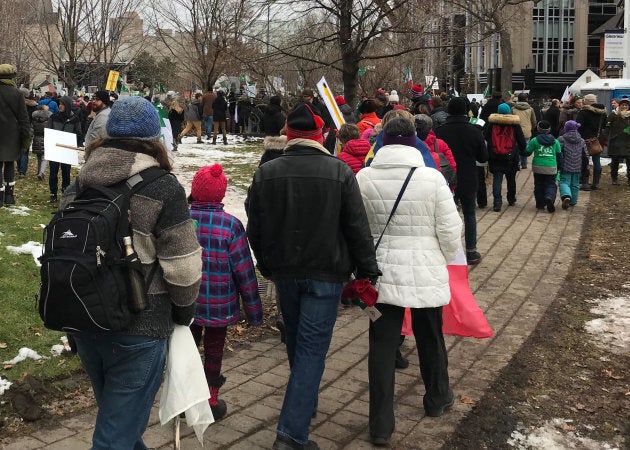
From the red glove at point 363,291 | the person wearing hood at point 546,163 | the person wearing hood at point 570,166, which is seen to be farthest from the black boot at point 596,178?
the red glove at point 363,291

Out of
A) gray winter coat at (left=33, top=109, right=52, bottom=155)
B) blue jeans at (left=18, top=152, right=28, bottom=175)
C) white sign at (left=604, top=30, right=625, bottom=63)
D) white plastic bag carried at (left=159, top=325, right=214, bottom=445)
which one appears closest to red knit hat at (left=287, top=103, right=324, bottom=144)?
white plastic bag carried at (left=159, top=325, right=214, bottom=445)

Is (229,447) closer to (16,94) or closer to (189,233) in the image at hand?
(189,233)

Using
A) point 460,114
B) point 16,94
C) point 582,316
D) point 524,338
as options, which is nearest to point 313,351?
point 524,338

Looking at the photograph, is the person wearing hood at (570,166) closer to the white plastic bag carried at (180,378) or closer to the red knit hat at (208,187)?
the red knit hat at (208,187)

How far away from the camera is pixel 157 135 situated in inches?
125

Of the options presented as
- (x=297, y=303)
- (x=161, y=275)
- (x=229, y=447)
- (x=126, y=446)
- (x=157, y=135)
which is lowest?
(x=229, y=447)

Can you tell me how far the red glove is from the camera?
4199 mm

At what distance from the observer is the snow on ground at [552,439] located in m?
4.37

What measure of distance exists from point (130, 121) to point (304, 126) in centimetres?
133

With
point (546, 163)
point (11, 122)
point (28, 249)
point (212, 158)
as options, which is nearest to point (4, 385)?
point (28, 249)

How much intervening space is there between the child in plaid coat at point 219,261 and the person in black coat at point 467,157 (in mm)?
4976

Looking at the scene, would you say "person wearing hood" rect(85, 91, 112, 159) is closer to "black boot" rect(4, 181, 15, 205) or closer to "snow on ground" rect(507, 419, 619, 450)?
"black boot" rect(4, 181, 15, 205)

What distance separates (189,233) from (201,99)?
21.9m

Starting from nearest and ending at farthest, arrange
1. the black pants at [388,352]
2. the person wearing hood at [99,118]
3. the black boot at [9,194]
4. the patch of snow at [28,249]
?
the black pants at [388,352], the patch of snow at [28,249], the person wearing hood at [99,118], the black boot at [9,194]
